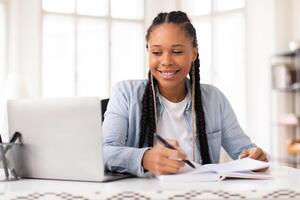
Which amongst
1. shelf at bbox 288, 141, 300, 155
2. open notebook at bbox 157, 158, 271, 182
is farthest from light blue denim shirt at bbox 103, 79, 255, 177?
shelf at bbox 288, 141, 300, 155

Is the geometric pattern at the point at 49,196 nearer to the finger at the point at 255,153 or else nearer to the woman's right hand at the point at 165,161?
the woman's right hand at the point at 165,161

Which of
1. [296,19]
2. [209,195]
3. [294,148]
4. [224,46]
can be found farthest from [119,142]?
[224,46]

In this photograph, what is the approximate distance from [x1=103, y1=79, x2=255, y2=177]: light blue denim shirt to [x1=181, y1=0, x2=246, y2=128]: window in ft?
12.1

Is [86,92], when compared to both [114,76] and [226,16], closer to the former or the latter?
[114,76]

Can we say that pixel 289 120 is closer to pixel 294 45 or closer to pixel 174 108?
pixel 294 45

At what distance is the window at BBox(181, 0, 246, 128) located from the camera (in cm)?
538

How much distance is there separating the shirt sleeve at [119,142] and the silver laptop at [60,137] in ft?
0.19

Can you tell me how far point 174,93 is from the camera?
66.7 inches

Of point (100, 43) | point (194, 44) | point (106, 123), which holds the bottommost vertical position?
point (106, 123)

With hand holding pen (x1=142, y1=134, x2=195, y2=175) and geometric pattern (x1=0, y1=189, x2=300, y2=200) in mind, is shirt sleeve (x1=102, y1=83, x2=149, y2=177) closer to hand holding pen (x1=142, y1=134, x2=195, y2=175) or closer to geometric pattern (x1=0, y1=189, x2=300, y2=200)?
hand holding pen (x1=142, y1=134, x2=195, y2=175)

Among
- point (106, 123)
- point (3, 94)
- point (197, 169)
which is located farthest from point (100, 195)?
point (3, 94)

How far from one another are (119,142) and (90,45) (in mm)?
4336

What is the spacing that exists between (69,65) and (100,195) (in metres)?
4.65

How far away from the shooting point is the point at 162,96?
169 cm
